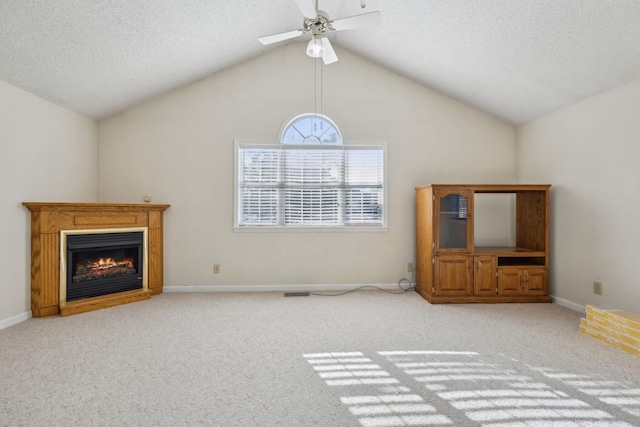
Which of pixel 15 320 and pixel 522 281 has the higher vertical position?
pixel 522 281

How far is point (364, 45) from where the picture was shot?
4391 millimetres

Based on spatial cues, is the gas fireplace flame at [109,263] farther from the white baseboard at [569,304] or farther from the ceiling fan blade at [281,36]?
the white baseboard at [569,304]

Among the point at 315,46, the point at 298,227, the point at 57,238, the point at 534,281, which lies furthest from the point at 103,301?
the point at 534,281

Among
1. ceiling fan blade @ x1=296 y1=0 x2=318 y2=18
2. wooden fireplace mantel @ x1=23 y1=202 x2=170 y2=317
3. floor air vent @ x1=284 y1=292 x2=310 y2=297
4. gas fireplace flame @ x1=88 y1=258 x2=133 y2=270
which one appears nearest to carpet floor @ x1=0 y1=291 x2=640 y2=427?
wooden fireplace mantel @ x1=23 y1=202 x2=170 y2=317

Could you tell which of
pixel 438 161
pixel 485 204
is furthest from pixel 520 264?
pixel 438 161

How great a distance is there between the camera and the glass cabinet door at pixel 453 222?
13.2 feet

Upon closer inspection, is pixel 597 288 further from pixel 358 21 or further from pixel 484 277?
pixel 358 21

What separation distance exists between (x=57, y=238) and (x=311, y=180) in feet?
9.96

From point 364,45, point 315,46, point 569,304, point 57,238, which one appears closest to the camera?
point 315,46

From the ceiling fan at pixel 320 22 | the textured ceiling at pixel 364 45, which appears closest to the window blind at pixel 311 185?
the textured ceiling at pixel 364 45

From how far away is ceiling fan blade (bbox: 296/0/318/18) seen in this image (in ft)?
7.61

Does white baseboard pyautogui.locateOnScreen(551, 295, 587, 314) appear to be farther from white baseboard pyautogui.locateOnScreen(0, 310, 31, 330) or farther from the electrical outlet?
white baseboard pyautogui.locateOnScreen(0, 310, 31, 330)

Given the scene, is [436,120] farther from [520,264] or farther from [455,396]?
[455,396]

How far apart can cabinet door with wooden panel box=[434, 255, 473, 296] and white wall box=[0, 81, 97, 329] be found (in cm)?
450
